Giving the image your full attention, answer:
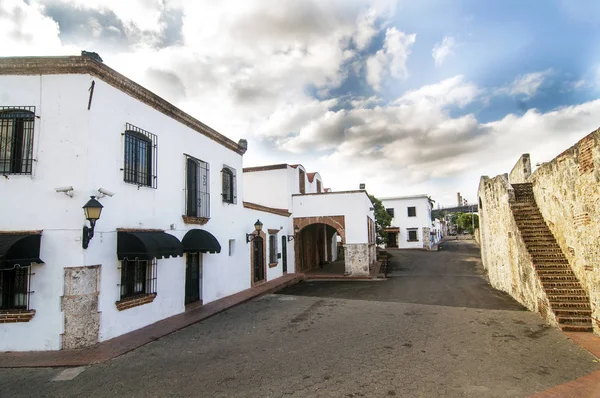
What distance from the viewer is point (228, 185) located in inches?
476

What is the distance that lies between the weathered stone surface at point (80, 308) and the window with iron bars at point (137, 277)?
82 centimetres

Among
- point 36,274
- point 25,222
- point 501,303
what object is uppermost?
point 25,222

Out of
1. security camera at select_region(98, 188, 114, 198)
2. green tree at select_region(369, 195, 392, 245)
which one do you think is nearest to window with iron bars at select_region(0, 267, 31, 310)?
security camera at select_region(98, 188, 114, 198)

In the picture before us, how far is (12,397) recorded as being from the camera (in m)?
4.52

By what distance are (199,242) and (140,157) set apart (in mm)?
2793

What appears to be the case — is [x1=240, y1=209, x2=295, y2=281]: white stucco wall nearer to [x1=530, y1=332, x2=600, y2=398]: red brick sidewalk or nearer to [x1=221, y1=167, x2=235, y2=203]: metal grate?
[x1=221, y1=167, x2=235, y2=203]: metal grate

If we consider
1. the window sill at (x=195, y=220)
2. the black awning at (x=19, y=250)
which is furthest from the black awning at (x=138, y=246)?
the window sill at (x=195, y=220)

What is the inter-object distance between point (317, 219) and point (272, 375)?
13.1 meters

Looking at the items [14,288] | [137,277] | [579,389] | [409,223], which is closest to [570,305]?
[579,389]

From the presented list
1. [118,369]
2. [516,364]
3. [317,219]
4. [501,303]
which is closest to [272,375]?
[118,369]

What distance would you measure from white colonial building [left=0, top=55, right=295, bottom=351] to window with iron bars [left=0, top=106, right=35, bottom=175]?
21 millimetres

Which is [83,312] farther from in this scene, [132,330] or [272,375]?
[272,375]

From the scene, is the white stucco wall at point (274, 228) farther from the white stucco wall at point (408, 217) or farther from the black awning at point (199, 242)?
the white stucco wall at point (408, 217)

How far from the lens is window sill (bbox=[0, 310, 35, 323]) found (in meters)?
6.09
